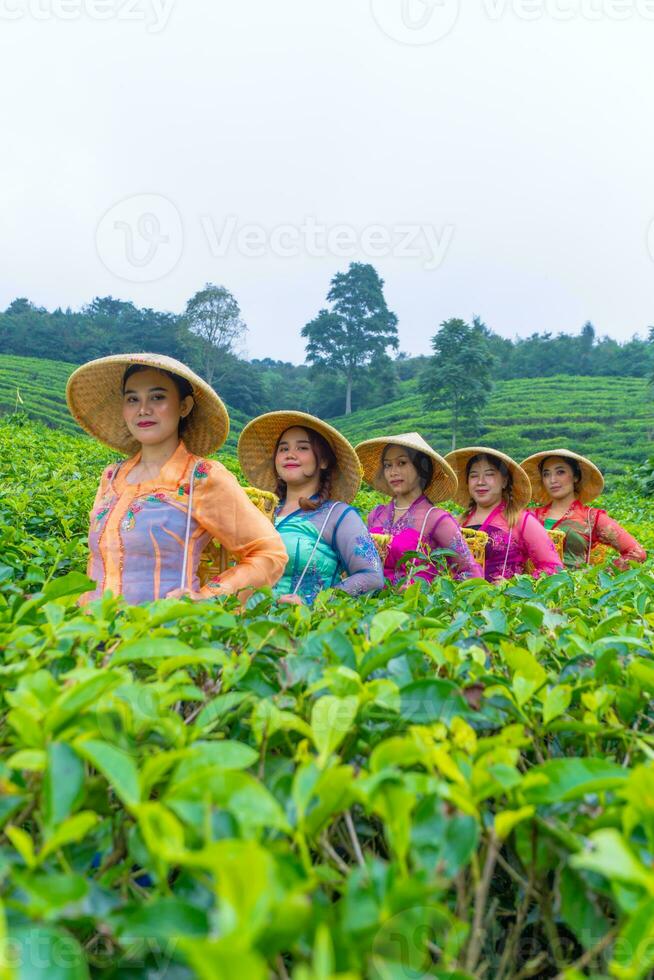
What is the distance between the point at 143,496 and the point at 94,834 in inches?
53.1

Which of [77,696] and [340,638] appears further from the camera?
[340,638]

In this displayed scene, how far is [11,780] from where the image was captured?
0.55 metres

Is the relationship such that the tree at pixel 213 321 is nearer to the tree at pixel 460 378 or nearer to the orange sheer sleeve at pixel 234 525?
the tree at pixel 460 378

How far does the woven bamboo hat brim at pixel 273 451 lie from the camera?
2570mm

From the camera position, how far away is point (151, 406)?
6.23 feet

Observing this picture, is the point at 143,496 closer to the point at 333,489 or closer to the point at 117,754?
the point at 333,489

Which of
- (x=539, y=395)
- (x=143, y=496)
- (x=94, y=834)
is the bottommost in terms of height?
(x=94, y=834)

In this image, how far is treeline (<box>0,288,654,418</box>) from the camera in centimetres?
3077

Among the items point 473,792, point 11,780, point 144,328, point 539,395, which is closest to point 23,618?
point 11,780

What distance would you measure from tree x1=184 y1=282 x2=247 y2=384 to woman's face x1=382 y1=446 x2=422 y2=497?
1212 inches

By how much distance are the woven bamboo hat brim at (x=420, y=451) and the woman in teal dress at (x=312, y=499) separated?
346 millimetres

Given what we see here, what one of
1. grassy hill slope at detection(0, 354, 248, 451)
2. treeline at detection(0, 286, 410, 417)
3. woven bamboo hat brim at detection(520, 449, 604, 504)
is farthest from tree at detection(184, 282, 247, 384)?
woven bamboo hat brim at detection(520, 449, 604, 504)

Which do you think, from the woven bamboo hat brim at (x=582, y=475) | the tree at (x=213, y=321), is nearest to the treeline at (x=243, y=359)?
the tree at (x=213, y=321)

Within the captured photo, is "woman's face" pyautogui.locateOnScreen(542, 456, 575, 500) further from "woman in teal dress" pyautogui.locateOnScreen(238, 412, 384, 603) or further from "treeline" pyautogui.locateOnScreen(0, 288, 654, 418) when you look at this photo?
"treeline" pyautogui.locateOnScreen(0, 288, 654, 418)
